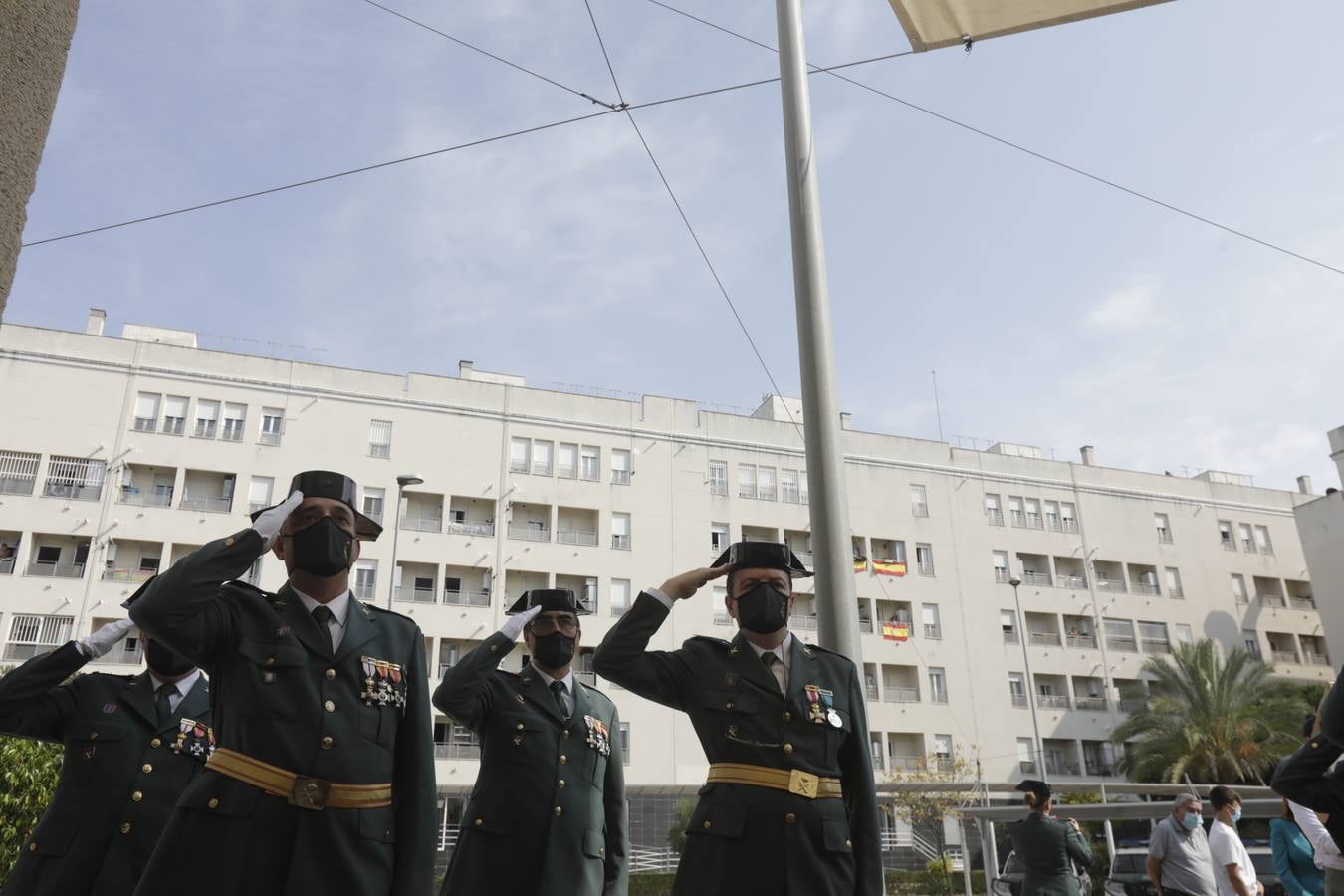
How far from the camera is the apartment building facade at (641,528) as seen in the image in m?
43.0

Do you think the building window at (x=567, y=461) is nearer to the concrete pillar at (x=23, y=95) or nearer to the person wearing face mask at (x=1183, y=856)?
the person wearing face mask at (x=1183, y=856)

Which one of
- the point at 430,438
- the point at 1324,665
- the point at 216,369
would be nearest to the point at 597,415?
the point at 430,438

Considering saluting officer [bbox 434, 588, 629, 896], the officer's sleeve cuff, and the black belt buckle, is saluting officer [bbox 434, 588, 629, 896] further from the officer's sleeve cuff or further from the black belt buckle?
the black belt buckle

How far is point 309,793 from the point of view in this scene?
394 centimetres

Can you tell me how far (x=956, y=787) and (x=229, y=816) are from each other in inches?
1827

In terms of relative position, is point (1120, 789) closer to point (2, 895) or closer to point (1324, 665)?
point (2, 895)

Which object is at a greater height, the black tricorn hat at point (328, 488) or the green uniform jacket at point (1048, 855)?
the black tricorn hat at point (328, 488)

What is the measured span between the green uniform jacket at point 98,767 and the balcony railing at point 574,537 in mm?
42940

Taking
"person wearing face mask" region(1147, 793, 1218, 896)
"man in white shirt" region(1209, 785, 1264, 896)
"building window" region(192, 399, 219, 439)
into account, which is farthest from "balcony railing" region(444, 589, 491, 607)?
"man in white shirt" region(1209, 785, 1264, 896)

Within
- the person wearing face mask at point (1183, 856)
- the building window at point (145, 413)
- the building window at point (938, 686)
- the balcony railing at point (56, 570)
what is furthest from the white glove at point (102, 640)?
the building window at point (938, 686)

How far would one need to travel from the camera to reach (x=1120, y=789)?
2986cm

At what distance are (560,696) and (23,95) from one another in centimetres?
469

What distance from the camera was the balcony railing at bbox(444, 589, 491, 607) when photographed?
152 feet

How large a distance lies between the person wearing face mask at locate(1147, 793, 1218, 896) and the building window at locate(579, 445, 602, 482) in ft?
133
